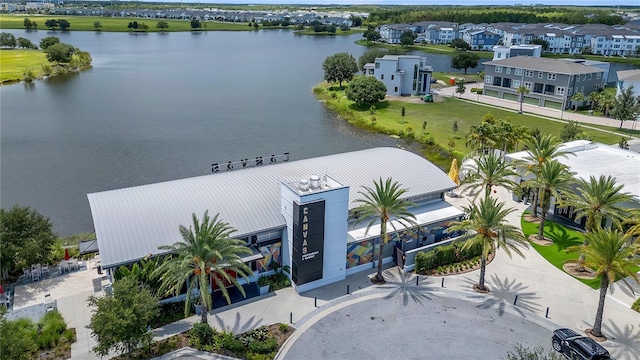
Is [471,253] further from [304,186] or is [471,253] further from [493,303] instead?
[304,186]

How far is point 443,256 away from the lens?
3956 cm

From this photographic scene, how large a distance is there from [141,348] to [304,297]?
11595 mm

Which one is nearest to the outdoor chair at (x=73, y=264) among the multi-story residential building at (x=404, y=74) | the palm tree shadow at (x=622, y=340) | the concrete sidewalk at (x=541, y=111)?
the palm tree shadow at (x=622, y=340)

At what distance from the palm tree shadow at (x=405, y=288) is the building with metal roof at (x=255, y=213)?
2.45 m

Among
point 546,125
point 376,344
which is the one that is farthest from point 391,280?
point 546,125

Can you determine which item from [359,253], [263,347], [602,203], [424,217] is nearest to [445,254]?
[424,217]

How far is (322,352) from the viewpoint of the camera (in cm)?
2964

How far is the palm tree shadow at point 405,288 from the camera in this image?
35531mm

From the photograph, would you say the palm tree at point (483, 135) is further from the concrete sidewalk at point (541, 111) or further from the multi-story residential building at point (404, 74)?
the multi-story residential building at point (404, 74)

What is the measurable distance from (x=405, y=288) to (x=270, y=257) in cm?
1072

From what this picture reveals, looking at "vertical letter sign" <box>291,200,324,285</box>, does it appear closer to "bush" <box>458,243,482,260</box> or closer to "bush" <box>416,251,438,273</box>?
"bush" <box>416,251,438,273</box>

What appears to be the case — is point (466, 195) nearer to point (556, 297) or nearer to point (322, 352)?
point (556, 297)

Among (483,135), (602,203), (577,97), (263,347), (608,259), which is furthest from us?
(577,97)

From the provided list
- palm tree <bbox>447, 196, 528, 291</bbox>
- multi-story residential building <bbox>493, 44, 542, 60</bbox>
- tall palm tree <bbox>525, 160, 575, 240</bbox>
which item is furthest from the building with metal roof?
multi-story residential building <bbox>493, 44, 542, 60</bbox>
